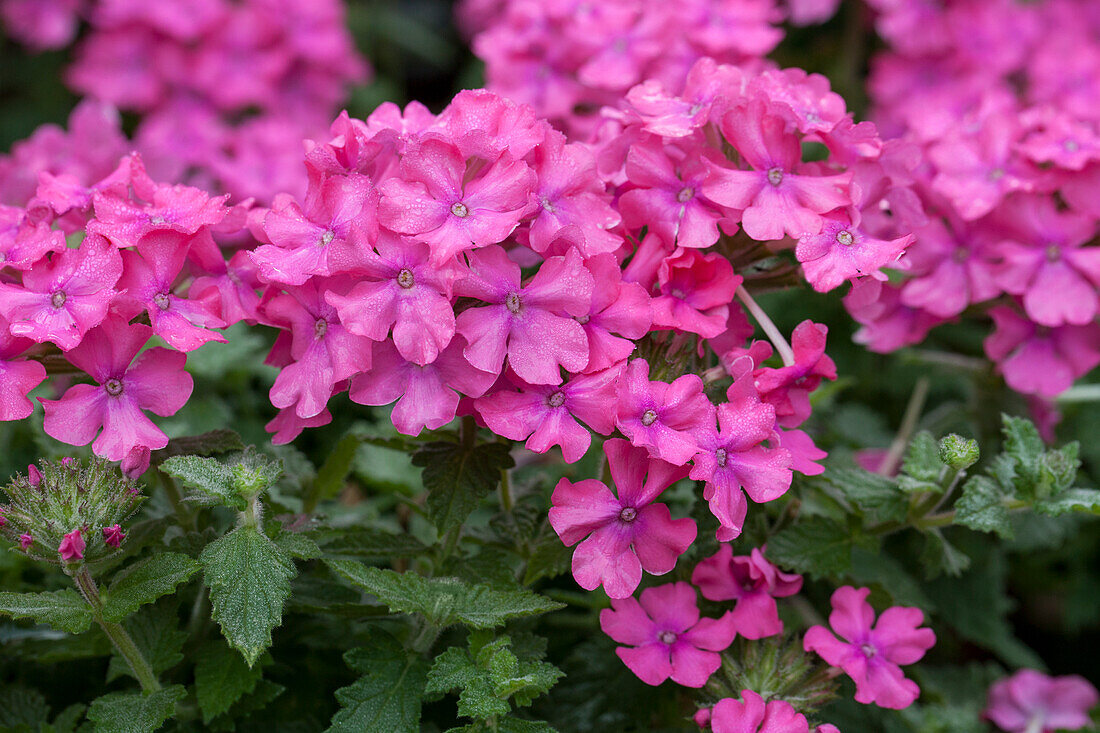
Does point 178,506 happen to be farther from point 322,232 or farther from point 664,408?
point 664,408

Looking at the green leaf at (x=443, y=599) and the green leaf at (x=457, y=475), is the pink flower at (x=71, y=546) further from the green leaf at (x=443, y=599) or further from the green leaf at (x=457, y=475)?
the green leaf at (x=457, y=475)

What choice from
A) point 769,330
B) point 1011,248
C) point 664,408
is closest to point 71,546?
point 664,408

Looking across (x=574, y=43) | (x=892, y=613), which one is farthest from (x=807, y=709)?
(x=574, y=43)

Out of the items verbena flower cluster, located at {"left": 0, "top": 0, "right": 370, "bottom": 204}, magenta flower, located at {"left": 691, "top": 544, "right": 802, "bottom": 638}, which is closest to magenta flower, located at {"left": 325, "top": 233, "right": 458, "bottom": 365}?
magenta flower, located at {"left": 691, "top": 544, "right": 802, "bottom": 638}

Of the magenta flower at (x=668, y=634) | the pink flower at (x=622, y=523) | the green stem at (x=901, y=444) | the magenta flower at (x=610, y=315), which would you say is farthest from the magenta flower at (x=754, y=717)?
the green stem at (x=901, y=444)

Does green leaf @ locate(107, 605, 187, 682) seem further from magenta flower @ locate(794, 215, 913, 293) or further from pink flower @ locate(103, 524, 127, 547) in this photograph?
magenta flower @ locate(794, 215, 913, 293)

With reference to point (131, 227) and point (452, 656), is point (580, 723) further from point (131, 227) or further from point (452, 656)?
point (131, 227)
